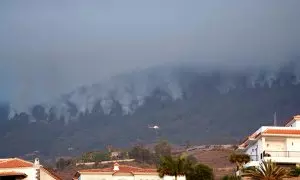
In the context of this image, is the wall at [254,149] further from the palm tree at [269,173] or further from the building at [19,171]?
the building at [19,171]

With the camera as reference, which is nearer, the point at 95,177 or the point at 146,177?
the point at 146,177

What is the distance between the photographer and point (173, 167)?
2830 inches

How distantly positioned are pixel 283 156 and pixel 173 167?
36.6 ft

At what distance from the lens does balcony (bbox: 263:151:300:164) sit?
2705 inches

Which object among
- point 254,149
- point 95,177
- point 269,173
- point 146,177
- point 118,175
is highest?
point 254,149

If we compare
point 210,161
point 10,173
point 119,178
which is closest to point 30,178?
point 10,173

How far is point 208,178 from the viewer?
80.8 m

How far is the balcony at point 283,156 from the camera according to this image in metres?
68.7

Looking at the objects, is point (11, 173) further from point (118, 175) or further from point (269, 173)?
point (269, 173)

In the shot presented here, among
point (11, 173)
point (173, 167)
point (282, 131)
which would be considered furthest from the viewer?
point (11, 173)

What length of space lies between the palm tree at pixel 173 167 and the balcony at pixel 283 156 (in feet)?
28.2

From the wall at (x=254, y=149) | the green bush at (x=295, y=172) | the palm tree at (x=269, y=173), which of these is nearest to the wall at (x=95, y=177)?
the wall at (x=254, y=149)

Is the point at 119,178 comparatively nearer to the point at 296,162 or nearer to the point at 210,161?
the point at 296,162

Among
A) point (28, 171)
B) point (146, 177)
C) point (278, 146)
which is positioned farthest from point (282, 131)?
point (28, 171)
